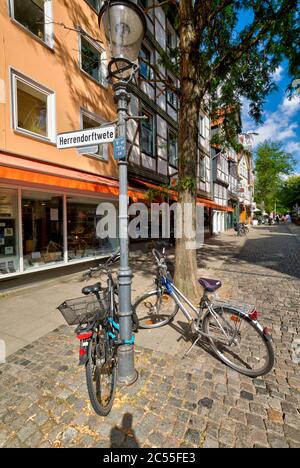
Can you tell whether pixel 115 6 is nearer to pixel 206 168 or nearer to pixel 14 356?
pixel 14 356

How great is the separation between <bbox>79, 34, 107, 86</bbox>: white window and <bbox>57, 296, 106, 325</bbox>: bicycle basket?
7.96 meters

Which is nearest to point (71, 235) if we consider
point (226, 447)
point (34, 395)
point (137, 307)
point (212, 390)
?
point (137, 307)

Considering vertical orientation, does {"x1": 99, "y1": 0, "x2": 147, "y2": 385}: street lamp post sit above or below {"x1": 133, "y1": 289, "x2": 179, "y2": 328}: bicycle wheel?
above

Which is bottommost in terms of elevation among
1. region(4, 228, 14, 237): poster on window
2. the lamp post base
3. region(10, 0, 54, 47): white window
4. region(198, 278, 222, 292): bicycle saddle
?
the lamp post base

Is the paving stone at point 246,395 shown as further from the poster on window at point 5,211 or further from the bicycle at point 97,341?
the poster on window at point 5,211

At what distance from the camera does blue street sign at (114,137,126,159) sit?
230 cm

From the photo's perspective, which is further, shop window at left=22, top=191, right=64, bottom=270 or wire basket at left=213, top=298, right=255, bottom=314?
shop window at left=22, top=191, right=64, bottom=270

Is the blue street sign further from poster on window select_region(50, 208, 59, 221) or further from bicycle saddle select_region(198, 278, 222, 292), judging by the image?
poster on window select_region(50, 208, 59, 221)

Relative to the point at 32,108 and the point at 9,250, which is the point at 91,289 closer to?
the point at 9,250

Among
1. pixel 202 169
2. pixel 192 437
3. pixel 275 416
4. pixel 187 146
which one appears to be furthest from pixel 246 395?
pixel 202 169

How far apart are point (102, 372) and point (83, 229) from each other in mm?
6107

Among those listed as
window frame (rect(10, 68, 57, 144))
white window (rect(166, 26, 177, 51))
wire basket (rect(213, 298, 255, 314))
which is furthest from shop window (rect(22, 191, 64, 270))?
white window (rect(166, 26, 177, 51))

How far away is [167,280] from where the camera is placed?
336 centimetres
